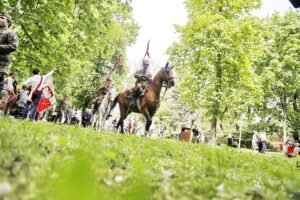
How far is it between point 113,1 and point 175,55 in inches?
668

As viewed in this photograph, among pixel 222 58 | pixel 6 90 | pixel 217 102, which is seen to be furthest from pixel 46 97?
pixel 222 58

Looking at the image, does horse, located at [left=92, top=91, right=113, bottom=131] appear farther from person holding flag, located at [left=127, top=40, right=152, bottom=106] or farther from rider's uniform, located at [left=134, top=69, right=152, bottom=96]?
rider's uniform, located at [left=134, top=69, right=152, bottom=96]

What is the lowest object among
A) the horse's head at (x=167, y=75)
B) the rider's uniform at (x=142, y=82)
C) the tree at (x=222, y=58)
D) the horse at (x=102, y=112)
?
the horse at (x=102, y=112)

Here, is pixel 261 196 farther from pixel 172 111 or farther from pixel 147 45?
pixel 172 111

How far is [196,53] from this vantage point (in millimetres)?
19000

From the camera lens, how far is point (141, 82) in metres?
11.4

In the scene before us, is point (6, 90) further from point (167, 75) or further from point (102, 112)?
point (167, 75)

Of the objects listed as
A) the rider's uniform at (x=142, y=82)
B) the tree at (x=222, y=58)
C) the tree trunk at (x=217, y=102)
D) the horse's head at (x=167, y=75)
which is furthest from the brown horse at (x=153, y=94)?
the tree trunk at (x=217, y=102)

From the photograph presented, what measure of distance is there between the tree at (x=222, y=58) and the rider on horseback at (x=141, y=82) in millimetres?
6953

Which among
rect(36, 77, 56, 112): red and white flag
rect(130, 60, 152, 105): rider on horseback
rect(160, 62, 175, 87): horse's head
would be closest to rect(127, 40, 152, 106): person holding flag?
rect(130, 60, 152, 105): rider on horseback

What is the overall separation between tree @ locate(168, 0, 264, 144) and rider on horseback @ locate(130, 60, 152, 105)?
695 cm

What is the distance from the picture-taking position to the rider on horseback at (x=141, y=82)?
11.3 metres

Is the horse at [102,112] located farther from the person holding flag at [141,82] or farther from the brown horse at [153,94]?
the brown horse at [153,94]

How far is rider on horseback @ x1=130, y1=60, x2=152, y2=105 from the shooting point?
11.3m
